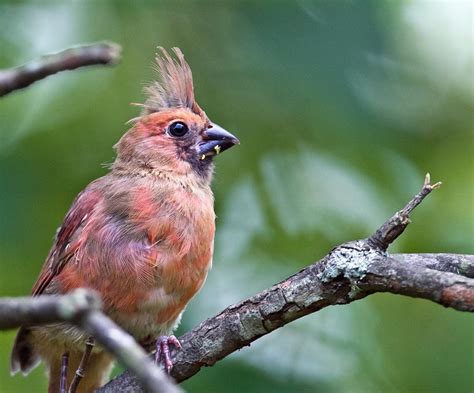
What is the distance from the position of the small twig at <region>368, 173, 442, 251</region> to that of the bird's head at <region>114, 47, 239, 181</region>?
195cm

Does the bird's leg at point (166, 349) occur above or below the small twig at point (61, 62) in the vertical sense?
above

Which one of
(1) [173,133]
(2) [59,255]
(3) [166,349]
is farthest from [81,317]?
(1) [173,133]

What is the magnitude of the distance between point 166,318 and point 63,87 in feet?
5.92

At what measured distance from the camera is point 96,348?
4270mm

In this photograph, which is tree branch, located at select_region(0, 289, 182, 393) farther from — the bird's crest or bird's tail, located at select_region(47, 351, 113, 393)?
the bird's crest

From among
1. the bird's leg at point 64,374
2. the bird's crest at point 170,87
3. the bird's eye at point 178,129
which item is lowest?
the bird's leg at point 64,374

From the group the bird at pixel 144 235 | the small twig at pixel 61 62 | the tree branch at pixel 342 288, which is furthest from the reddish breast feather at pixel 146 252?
the small twig at pixel 61 62

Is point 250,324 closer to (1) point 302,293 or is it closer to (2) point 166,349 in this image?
(1) point 302,293

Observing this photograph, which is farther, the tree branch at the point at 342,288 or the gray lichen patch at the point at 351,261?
the gray lichen patch at the point at 351,261

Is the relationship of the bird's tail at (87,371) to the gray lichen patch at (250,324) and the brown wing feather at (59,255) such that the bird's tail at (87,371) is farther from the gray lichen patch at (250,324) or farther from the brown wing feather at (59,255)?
the gray lichen patch at (250,324)

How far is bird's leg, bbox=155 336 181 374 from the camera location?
11.7 ft

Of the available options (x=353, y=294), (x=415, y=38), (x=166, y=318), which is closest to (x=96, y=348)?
(x=166, y=318)

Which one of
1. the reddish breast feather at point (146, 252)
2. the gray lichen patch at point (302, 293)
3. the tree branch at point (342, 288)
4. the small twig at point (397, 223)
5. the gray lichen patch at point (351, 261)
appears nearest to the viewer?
the tree branch at point (342, 288)

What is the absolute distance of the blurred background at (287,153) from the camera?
4699 mm
